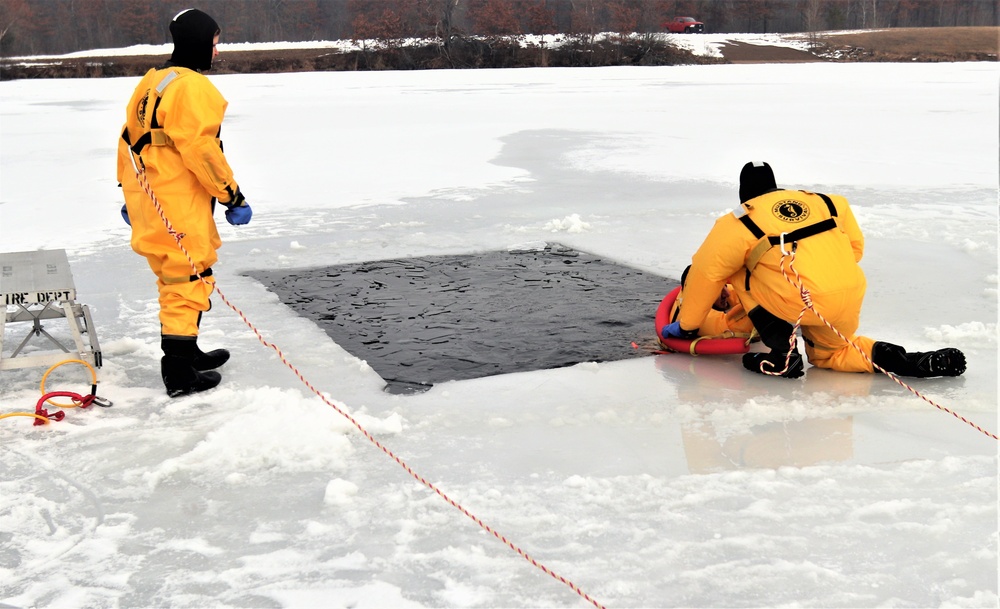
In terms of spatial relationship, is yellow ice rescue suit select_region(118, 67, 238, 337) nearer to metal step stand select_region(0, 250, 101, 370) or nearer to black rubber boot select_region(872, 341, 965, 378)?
metal step stand select_region(0, 250, 101, 370)

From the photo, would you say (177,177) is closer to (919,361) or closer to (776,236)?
(776,236)

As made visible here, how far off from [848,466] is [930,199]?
6.07 m

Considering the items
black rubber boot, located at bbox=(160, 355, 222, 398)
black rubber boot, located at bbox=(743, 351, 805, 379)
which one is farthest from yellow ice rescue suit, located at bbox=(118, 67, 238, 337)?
black rubber boot, located at bbox=(743, 351, 805, 379)

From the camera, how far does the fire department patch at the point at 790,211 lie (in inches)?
152

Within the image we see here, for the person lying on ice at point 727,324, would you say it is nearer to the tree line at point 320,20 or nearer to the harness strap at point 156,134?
the harness strap at point 156,134

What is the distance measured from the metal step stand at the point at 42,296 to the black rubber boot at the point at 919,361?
3.28m

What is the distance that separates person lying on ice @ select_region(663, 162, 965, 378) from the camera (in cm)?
382

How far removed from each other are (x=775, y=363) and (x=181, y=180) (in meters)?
2.54

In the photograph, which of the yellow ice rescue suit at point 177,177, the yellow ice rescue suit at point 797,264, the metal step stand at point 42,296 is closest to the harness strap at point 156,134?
the yellow ice rescue suit at point 177,177

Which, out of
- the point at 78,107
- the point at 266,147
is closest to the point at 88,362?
the point at 266,147

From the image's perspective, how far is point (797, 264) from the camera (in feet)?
12.5

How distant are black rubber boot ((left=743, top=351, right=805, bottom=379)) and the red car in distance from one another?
3999 centimetres

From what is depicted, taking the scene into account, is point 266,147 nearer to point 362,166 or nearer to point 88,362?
point 362,166

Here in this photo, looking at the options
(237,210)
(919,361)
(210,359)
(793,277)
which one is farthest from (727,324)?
(210,359)
